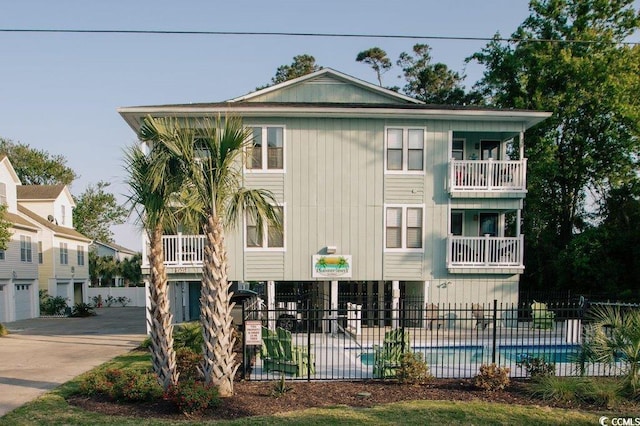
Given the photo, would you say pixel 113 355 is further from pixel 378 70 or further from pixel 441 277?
pixel 378 70

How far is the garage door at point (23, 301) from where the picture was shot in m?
28.6

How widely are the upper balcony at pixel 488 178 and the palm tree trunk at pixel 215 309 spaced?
11.5 meters

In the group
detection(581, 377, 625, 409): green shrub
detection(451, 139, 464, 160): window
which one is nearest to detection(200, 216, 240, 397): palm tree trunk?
detection(581, 377, 625, 409): green shrub

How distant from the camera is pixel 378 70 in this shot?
47406mm

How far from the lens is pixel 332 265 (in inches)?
692

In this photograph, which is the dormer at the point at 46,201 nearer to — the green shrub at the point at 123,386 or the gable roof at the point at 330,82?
the gable roof at the point at 330,82

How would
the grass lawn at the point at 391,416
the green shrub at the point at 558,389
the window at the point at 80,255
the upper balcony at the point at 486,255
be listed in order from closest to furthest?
the grass lawn at the point at 391,416 → the green shrub at the point at 558,389 → the upper balcony at the point at 486,255 → the window at the point at 80,255

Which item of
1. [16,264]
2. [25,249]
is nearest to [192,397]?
[16,264]

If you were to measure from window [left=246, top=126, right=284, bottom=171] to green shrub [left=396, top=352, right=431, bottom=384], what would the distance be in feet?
31.9

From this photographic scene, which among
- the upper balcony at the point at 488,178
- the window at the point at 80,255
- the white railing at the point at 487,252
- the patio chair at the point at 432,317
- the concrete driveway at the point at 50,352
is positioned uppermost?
the upper balcony at the point at 488,178

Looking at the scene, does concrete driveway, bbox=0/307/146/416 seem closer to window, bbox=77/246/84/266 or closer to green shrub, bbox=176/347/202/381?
green shrub, bbox=176/347/202/381

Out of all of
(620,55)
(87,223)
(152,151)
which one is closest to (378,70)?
(620,55)

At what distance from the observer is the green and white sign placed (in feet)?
57.6

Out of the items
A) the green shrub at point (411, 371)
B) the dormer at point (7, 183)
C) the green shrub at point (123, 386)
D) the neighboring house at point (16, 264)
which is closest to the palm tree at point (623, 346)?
the green shrub at point (411, 371)
